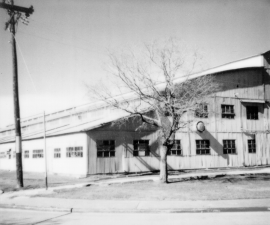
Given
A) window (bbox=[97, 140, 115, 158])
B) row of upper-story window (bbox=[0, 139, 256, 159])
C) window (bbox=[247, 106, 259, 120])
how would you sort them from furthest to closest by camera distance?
window (bbox=[247, 106, 259, 120]), row of upper-story window (bbox=[0, 139, 256, 159]), window (bbox=[97, 140, 115, 158])

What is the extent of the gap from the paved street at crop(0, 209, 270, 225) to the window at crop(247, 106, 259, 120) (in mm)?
20801

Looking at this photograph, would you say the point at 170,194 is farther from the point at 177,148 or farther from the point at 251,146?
the point at 251,146

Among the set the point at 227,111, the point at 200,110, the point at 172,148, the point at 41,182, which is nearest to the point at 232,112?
the point at 227,111

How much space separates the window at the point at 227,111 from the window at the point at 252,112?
79.7 inches

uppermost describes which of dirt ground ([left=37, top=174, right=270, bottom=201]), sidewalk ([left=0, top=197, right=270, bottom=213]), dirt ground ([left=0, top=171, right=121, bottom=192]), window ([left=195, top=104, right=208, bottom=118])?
window ([left=195, top=104, right=208, bottom=118])

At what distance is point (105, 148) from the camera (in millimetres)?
22625

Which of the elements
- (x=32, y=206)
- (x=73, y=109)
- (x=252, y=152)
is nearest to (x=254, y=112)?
(x=252, y=152)

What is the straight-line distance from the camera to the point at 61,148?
2486cm

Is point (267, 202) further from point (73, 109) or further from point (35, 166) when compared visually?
point (73, 109)

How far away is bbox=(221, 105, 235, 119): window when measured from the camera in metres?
27.6

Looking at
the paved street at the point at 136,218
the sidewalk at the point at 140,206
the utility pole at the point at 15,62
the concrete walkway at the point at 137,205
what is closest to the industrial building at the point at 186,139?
the utility pole at the point at 15,62

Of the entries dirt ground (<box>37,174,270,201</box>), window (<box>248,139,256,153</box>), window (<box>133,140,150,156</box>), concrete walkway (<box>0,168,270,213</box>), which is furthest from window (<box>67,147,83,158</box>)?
window (<box>248,139,256,153</box>)

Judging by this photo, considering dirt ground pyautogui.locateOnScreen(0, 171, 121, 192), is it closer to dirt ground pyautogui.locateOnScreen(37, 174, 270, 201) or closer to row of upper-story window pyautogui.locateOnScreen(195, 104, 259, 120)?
dirt ground pyautogui.locateOnScreen(37, 174, 270, 201)

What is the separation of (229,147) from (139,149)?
9595mm
